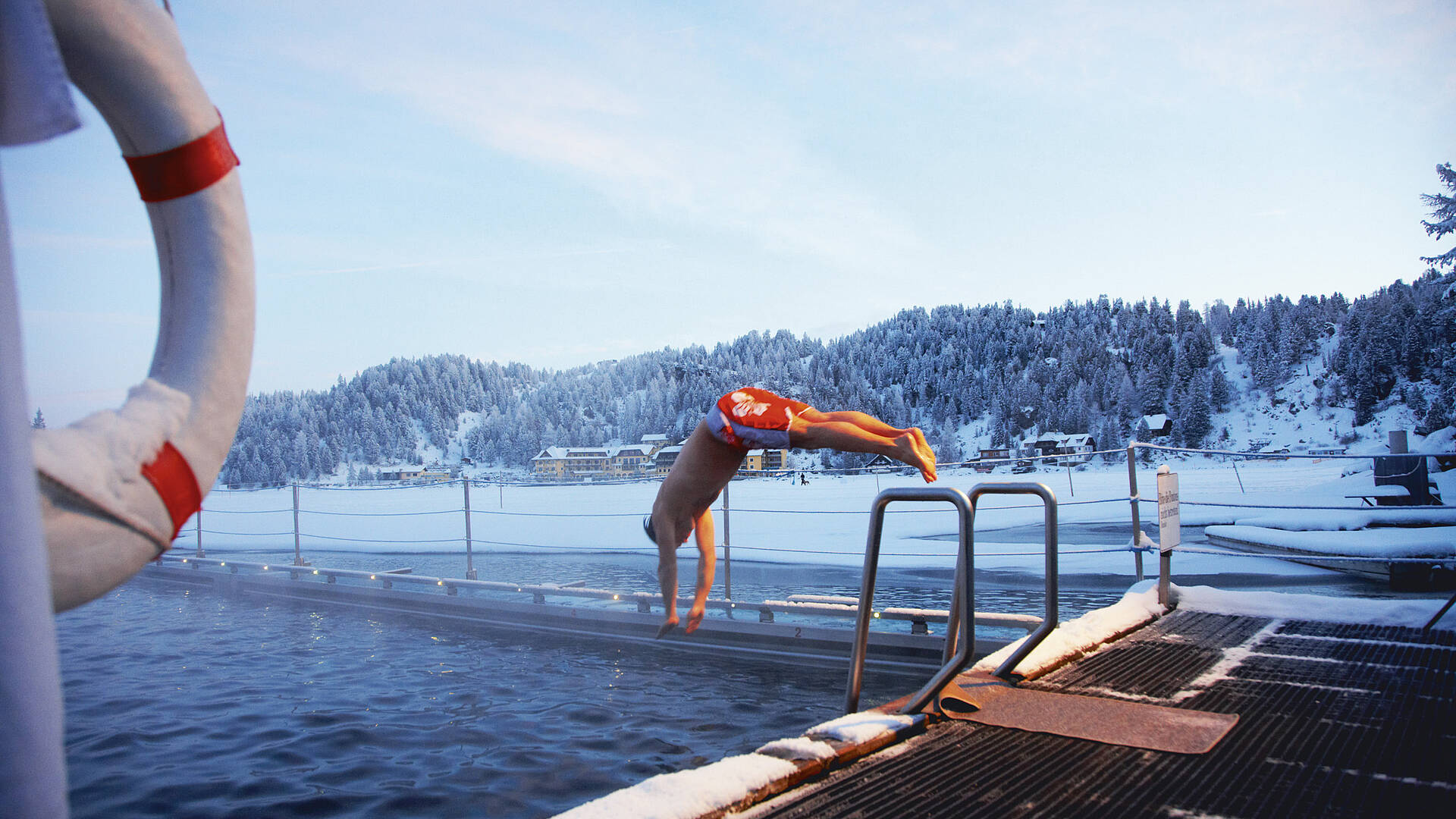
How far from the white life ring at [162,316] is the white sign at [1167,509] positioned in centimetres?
411

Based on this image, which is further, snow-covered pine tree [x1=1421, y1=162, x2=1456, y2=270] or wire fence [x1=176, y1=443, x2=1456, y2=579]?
snow-covered pine tree [x1=1421, y1=162, x2=1456, y2=270]

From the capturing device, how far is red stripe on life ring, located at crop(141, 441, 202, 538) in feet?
3.00

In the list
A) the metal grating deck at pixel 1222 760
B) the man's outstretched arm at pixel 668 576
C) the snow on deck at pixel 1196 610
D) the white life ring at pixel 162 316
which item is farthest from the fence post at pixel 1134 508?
the white life ring at pixel 162 316

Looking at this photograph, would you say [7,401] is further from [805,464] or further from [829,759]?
[805,464]

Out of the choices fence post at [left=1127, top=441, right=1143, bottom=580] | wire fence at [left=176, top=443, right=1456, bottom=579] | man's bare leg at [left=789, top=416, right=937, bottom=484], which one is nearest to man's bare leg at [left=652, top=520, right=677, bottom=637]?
man's bare leg at [left=789, top=416, right=937, bottom=484]

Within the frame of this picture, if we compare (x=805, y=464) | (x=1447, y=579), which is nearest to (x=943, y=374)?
(x=805, y=464)

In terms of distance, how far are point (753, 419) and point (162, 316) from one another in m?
1.58

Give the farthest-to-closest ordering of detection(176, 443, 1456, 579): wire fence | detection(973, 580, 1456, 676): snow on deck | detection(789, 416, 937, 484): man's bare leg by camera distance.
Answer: detection(176, 443, 1456, 579): wire fence
detection(973, 580, 1456, 676): snow on deck
detection(789, 416, 937, 484): man's bare leg

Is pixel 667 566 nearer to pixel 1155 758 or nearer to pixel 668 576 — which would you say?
pixel 668 576

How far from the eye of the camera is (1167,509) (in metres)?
4.17

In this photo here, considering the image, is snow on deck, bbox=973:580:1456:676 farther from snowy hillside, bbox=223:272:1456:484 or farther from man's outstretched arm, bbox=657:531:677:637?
snowy hillside, bbox=223:272:1456:484

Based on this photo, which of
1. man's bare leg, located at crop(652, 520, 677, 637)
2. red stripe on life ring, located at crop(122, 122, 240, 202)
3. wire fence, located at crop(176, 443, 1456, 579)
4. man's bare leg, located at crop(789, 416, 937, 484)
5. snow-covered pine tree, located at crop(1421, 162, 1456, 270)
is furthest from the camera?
snow-covered pine tree, located at crop(1421, 162, 1456, 270)

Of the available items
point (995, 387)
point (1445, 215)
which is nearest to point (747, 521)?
point (1445, 215)

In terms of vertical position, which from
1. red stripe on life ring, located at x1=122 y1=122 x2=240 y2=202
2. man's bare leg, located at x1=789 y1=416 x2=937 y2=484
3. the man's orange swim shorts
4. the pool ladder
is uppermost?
red stripe on life ring, located at x1=122 y1=122 x2=240 y2=202
